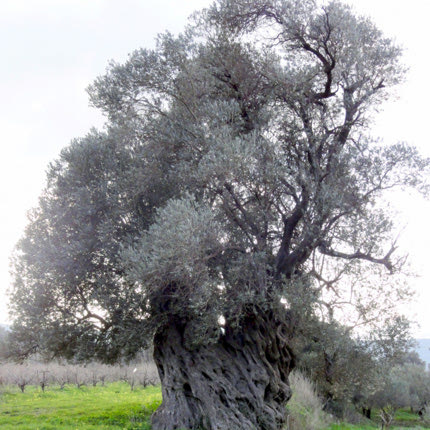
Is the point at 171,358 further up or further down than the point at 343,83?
further down

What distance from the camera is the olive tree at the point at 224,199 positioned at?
10.9 metres

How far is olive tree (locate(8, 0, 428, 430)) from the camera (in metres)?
10.9

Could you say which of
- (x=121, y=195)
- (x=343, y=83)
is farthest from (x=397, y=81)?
(x=121, y=195)

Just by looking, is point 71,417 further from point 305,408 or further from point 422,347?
point 422,347

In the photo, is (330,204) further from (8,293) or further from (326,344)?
(8,293)

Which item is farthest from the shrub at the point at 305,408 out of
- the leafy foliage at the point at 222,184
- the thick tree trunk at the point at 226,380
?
the leafy foliage at the point at 222,184

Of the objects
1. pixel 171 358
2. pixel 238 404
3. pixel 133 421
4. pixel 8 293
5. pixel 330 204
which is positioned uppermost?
pixel 330 204

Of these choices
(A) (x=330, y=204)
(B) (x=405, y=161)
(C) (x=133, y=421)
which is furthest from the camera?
(C) (x=133, y=421)

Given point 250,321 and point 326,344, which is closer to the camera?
point 326,344

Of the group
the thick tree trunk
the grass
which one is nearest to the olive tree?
the thick tree trunk

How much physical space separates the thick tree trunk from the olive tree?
4cm

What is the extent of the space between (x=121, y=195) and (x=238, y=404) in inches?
271

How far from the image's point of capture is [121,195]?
12.1 metres

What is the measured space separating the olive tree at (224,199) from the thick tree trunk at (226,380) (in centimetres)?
4
